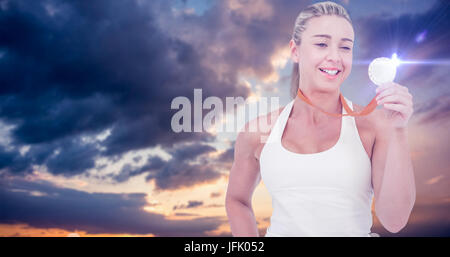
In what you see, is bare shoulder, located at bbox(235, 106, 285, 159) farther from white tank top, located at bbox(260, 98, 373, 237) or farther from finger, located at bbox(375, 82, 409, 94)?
finger, located at bbox(375, 82, 409, 94)

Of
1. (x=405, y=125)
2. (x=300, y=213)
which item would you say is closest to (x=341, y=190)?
(x=300, y=213)

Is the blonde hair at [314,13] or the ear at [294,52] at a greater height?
the blonde hair at [314,13]

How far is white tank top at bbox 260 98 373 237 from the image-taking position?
11.3 feet

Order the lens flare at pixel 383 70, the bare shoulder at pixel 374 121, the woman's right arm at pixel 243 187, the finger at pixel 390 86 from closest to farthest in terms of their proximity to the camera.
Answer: the finger at pixel 390 86 → the lens flare at pixel 383 70 → the bare shoulder at pixel 374 121 → the woman's right arm at pixel 243 187

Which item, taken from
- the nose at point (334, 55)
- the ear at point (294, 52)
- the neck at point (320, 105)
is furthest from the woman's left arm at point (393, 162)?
the ear at point (294, 52)

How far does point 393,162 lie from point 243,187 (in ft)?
5.13

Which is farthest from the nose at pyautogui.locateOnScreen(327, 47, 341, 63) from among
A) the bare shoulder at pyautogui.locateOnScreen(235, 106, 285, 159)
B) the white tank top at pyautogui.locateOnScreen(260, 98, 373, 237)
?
the bare shoulder at pyautogui.locateOnScreen(235, 106, 285, 159)

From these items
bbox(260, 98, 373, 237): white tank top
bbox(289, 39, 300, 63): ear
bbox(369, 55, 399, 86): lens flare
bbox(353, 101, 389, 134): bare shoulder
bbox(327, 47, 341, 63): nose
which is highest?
bbox(289, 39, 300, 63): ear

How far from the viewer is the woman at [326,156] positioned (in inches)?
129

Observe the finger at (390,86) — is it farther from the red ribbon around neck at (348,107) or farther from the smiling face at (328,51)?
the smiling face at (328,51)

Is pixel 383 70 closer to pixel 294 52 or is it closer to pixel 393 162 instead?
pixel 393 162

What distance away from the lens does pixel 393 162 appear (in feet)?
10.5

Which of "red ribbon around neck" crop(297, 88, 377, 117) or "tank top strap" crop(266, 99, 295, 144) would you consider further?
"tank top strap" crop(266, 99, 295, 144)
